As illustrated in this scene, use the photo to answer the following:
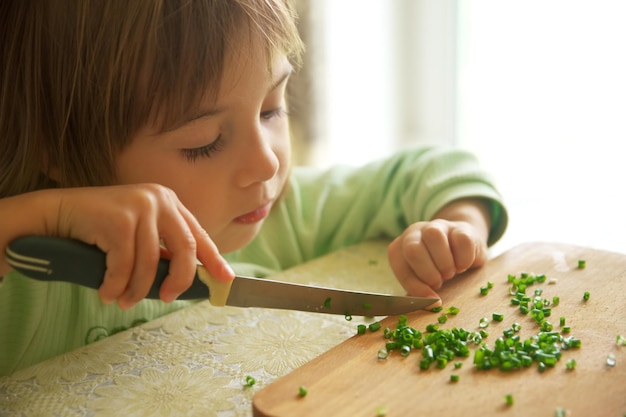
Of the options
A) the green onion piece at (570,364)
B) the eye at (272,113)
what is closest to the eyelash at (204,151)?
the eye at (272,113)

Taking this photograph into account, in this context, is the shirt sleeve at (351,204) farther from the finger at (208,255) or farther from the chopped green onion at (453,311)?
the finger at (208,255)

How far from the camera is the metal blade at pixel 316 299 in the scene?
0.77 meters

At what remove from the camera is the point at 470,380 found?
661 millimetres

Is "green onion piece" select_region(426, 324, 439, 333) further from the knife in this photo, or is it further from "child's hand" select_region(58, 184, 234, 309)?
"child's hand" select_region(58, 184, 234, 309)

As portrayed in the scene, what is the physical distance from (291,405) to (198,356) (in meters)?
0.22

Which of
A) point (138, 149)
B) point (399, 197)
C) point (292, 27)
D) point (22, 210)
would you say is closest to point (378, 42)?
point (399, 197)

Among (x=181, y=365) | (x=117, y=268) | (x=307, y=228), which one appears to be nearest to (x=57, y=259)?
(x=117, y=268)

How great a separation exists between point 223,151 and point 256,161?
42 mm

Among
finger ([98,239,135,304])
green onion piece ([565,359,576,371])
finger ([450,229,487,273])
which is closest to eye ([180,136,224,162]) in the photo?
finger ([98,239,135,304])

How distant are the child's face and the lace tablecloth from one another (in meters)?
0.15

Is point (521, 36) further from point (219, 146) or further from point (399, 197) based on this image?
point (219, 146)

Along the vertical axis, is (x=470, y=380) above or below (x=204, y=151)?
below

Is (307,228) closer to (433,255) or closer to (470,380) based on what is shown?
(433,255)

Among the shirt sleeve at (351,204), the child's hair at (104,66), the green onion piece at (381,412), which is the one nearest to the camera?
the green onion piece at (381,412)
